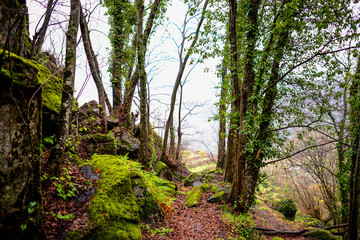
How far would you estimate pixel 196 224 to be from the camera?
5367 mm

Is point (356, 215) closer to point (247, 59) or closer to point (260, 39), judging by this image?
point (247, 59)

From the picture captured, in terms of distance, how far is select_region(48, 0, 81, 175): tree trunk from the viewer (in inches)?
127

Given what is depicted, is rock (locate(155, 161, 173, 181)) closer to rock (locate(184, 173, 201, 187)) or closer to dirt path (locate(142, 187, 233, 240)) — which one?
rock (locate(184, 173, 201, 187))

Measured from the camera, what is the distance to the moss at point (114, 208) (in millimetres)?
2910

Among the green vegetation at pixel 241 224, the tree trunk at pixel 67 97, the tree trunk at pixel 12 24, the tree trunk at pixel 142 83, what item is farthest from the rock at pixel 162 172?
the tree trunk at pixel 12 24

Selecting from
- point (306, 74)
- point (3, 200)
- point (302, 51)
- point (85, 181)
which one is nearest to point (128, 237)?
point (85, 181)

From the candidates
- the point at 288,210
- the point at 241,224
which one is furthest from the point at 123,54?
the point at 288,210

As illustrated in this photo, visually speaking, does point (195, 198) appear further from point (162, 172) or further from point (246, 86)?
point (246, 86)

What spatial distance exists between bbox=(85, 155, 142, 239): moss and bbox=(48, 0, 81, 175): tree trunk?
3.12 ft

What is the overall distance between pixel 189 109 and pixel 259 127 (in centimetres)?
1113

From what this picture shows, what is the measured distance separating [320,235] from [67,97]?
8.89m

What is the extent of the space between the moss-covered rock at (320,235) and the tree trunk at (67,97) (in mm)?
8311

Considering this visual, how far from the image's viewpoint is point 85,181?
3623 mm

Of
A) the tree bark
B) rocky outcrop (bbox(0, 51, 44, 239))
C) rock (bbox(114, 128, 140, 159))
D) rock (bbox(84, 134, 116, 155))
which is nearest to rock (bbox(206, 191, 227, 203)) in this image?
the tree bark
